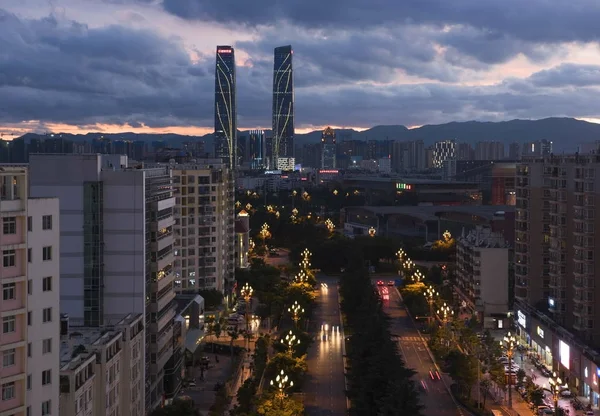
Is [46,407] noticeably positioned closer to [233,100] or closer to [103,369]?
[103,369]

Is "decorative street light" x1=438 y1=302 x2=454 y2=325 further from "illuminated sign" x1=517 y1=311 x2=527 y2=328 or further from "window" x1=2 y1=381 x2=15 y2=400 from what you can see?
"window" x1=2 y1=381 x2=15 y2=400

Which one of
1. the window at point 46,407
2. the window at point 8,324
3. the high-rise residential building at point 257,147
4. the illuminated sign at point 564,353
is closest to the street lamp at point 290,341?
the illuminated sign at point 564,353

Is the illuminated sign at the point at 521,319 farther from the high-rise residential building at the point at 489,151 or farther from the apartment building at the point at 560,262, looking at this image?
the high-rise residential building at the point at 489,151

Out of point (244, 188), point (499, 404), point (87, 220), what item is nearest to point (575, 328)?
point (499, 404)

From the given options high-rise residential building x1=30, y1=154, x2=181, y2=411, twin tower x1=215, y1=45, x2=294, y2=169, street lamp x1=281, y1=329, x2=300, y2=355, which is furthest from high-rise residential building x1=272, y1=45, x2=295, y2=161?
high-rise residential building x1=30, y1=154, x2=181, y2=411

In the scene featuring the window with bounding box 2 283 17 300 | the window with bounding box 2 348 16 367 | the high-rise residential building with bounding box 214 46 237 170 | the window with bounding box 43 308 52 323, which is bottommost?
the window with bounding box 2 348 16 367

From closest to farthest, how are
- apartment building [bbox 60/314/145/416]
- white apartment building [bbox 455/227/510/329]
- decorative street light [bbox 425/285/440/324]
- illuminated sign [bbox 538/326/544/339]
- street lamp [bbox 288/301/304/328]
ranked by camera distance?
apartment building [bbox 60/314/145/416] → illuminated sign [bbox 538/326/544/339] → street lamp [bbox 288/301/304/328] → white apartment building [bbox 455/227/510/329] → decorative street light [bbox 425/285/440/324]

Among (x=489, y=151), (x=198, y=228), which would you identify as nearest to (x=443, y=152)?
(x=489, y=151)
